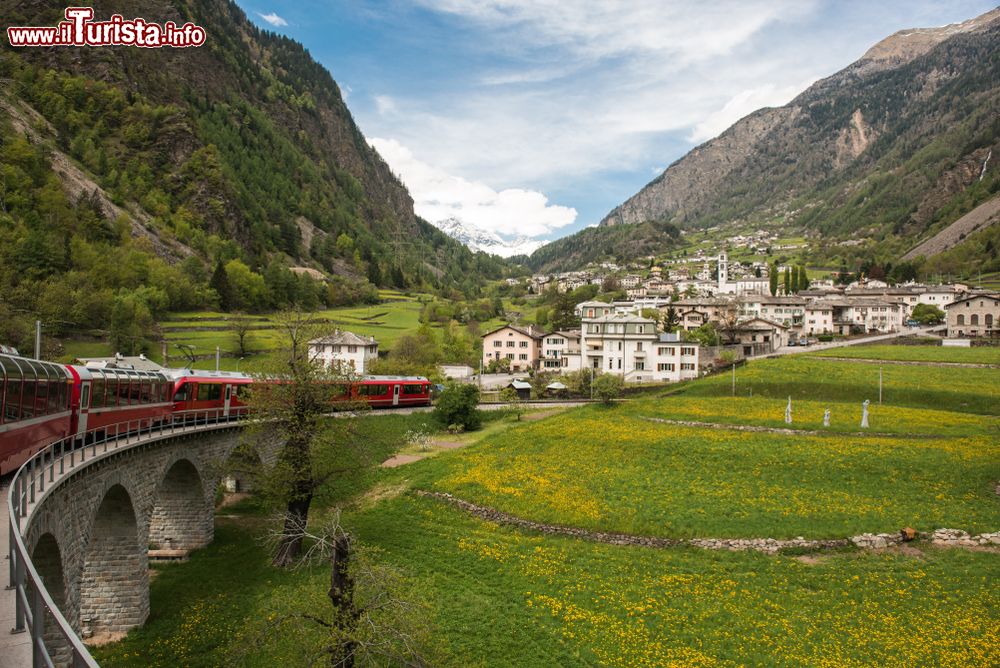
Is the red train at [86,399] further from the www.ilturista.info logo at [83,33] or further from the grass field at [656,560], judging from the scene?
the www.ilturista.info logo at [83,33]

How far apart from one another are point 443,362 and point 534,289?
366 ft

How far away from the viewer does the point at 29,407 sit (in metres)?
16.3

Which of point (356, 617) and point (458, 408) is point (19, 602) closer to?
point (356, 617)

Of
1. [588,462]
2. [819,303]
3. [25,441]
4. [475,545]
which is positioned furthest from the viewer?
[819,303]

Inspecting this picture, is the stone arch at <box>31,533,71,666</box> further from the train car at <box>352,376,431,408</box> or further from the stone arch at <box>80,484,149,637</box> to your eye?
the train car at <box>352,376,431,408</box>

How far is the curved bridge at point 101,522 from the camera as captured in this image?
7.36 m

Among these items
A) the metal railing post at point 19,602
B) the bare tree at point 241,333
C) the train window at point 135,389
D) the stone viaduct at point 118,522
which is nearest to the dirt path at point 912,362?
the stone viaduct at point 118,522

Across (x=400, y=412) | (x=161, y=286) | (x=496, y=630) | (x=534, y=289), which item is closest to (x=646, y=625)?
(x=496, y=630)

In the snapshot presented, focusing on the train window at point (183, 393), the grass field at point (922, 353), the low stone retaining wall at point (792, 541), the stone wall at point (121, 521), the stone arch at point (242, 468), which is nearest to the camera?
the stone wall at point (121, 521)

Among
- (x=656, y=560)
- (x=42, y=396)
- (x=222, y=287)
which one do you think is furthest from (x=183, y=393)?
(x=222, y=287)

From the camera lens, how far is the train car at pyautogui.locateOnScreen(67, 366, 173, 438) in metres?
20.3

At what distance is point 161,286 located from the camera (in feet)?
270

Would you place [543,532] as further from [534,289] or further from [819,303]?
[534,289]

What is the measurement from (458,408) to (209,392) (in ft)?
77.2
